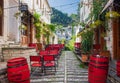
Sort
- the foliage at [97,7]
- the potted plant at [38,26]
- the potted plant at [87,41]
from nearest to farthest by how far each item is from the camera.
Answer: the potted plant at [87,41] → the foliage at [97,7] → the potted plant at [38,26]

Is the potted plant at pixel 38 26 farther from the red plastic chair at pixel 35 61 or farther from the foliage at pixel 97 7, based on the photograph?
the red plastic chair at pixel 35 61

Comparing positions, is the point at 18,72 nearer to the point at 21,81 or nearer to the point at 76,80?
the point at 21,81

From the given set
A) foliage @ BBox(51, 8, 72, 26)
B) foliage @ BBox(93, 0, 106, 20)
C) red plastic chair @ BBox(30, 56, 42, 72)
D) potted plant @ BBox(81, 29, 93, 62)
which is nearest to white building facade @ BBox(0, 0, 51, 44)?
red plastic chair @ BBox(30, 56, 42, 72)

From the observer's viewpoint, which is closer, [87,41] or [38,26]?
[87,41]

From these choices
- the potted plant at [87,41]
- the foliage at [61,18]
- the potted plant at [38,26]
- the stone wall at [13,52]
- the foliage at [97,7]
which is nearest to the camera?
the stone wall at [13,52]

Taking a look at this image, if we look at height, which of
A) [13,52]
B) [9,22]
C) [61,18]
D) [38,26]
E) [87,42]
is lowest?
[13,52]

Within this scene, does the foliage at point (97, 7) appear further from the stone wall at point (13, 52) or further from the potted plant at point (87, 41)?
the stone wall at point (13, 52)

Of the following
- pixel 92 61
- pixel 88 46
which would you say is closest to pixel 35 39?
pixel 88 46

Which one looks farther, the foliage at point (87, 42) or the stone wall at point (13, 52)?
the foliage at point (87, 42)

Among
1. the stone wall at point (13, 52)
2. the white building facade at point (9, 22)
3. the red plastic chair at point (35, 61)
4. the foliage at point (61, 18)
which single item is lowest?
the red plastic chair at point (35, 61)

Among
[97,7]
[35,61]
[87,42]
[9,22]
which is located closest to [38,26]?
[87,42]

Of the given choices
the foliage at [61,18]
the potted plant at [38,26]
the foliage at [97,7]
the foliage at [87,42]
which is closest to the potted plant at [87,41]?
the foliage at [87,42]

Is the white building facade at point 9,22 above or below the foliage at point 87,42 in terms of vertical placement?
above

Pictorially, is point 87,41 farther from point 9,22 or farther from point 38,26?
point 38,26
